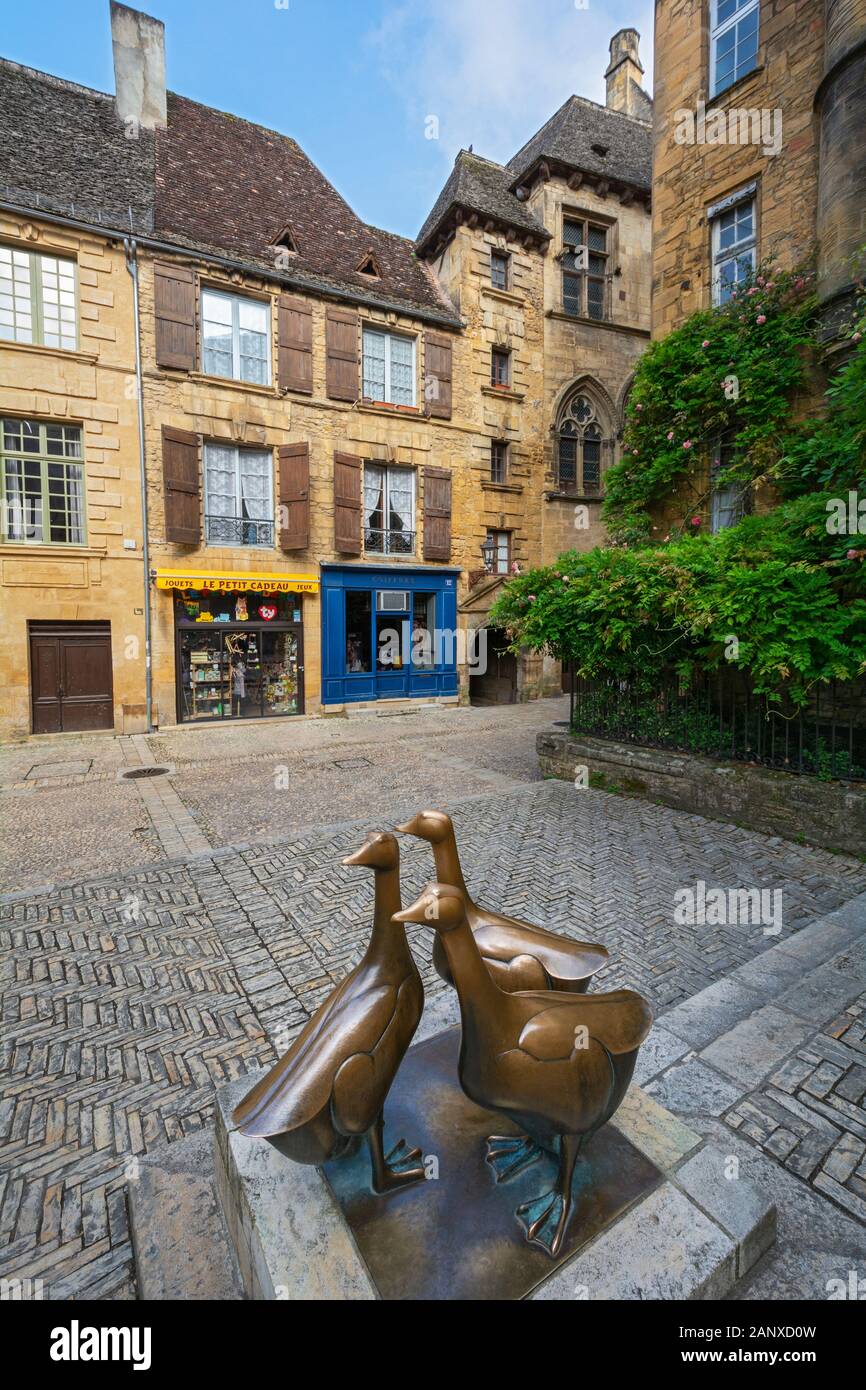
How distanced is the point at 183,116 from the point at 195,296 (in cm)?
771

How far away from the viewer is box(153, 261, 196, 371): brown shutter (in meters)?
14.5

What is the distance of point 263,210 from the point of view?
17.2m

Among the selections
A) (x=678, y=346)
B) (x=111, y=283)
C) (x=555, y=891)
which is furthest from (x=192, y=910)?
(x=111, y=283)

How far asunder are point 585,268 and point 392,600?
1402 cm

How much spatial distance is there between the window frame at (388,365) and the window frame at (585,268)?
641cm

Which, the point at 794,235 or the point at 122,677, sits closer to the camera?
the point at 794,235

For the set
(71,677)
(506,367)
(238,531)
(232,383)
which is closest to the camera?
(71,677)

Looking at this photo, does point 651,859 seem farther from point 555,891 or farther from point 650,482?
point 650,482

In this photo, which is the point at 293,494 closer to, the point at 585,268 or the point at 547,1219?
the point at 585,268

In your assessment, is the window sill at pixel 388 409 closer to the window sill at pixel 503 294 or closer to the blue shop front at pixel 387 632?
the blue shop front at pixel 387 632

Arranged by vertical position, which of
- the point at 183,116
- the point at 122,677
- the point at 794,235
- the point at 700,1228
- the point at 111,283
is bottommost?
the point at 700,1228

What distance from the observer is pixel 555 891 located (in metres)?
5.47

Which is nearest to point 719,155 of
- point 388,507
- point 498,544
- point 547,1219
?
point 388,507

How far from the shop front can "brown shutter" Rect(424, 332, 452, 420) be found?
22.8 ft
